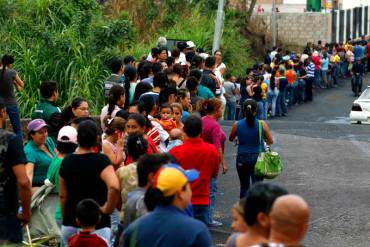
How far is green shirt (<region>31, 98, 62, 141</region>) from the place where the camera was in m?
13.8

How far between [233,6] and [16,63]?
82.8ft

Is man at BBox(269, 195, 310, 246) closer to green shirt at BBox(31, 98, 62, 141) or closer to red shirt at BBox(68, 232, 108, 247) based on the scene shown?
red shirt at BBox(68, 232, 108, 247)

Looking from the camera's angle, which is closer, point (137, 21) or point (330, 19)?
point (137, 21)

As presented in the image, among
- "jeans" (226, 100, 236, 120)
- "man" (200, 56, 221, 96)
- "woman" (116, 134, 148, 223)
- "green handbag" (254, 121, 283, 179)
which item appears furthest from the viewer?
"jeans" (226, 100, 236, 120)

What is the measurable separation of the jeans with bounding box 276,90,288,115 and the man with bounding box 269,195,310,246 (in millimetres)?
27295

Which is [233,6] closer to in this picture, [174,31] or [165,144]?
[174,31]

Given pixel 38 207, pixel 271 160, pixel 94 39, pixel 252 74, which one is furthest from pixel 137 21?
pixel 38 207

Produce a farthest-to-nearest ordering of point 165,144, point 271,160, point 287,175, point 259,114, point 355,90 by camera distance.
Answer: point 355,90, point 259,114, point 287,175, point 271,160, point 165,144

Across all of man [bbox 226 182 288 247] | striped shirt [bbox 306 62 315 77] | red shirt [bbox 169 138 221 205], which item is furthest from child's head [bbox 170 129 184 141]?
striped shirt [bbox 306 62 315 77]

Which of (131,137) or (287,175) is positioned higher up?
(131,137)

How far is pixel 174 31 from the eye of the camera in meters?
33.9

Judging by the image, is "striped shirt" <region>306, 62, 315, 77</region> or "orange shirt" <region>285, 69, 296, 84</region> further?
"striped shirt" <region>306, 62, 315, 77</region>

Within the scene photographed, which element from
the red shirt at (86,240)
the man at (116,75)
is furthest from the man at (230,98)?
the red shirt at (86,240)

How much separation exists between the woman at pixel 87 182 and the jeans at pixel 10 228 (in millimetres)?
398
